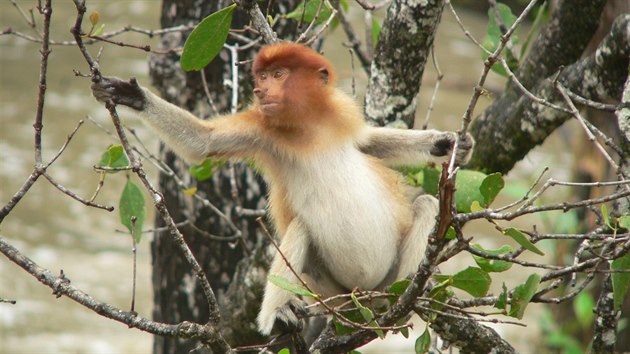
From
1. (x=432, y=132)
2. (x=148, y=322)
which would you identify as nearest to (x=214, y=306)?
(x=148, y=322)

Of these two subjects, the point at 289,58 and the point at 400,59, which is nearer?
the point at 289,58

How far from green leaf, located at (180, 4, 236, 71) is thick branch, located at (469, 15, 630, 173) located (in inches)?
47.7

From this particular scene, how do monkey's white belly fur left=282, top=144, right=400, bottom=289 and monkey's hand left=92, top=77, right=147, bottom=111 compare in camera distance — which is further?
monkey's white belly fur left=282, top=144, right=400, bottom=289

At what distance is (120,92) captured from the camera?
2879 mm

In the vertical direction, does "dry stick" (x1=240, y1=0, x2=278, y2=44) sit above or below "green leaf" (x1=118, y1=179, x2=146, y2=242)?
above

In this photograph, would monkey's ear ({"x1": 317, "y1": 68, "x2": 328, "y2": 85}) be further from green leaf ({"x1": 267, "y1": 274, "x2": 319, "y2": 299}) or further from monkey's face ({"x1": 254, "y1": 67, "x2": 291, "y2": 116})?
green leaf ({"x1": 267, "y1": 274, "x2": 319, "y2": 299})

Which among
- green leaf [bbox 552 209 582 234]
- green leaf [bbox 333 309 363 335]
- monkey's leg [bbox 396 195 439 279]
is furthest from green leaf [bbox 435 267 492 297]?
green leaf [bbox 552 209 582 234]

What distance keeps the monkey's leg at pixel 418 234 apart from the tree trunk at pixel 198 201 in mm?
1045

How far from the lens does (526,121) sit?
341 cm

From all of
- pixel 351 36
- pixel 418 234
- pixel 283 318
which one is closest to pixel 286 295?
pixel 283 318

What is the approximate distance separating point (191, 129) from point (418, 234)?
36.0 inches

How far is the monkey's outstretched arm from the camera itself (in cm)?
329

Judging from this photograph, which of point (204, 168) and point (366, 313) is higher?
point (204, 168)

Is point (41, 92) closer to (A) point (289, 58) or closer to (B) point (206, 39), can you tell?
(B) point (206, 39)
